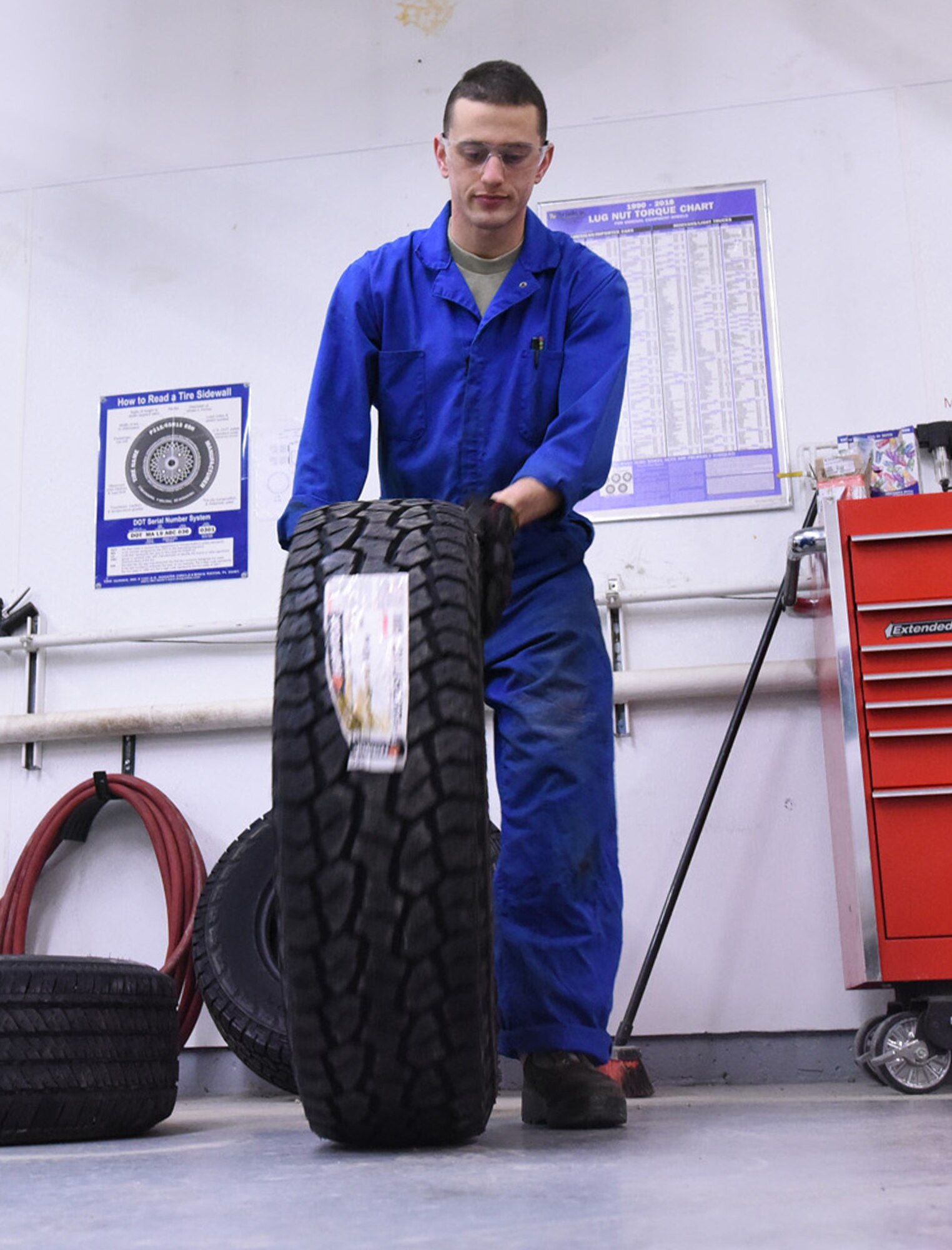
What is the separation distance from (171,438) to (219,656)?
1.93 feet

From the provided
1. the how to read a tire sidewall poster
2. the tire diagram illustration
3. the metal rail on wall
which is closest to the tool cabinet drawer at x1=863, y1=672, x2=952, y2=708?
the metal rail on wall

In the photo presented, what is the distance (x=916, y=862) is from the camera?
92.7 inches

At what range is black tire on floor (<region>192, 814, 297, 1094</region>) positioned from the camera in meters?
2.43

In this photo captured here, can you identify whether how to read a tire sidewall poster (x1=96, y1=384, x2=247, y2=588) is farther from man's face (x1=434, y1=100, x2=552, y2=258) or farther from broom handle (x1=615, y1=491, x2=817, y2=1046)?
man's face (x1=434, y1=100, x2=552, y2=258)

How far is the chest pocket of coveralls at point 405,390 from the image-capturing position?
1.73 m

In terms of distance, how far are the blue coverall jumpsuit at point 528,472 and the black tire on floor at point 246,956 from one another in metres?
1.01

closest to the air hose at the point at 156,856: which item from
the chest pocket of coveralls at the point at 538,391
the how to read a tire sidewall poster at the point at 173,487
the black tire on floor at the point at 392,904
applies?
the how to read a tire sidewall poster at the point at 173,487

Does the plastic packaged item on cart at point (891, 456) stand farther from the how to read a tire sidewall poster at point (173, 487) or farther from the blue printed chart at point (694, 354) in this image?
the how to read a tire sidewall poster at point (173, 487)

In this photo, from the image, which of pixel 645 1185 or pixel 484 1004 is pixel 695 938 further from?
pixel 645 1185

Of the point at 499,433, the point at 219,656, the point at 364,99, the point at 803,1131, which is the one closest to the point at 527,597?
the point at 499,433

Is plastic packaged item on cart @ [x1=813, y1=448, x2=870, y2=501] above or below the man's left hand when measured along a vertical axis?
above

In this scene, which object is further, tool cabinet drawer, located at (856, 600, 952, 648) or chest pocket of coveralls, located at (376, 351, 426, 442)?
tool cabinet drawer, located at (856, 600, 952, 648)

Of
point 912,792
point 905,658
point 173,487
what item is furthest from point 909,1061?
point 173,487

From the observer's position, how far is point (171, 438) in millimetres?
3271
